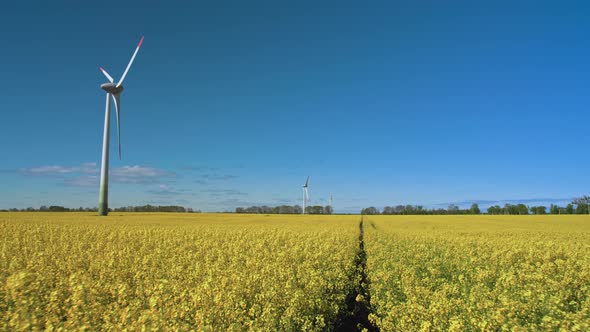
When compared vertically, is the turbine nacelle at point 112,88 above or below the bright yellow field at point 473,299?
above

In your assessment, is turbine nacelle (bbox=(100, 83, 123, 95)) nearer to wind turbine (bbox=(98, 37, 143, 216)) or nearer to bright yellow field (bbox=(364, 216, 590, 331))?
wind turbine (bbox=(98, 37, 143, 216))

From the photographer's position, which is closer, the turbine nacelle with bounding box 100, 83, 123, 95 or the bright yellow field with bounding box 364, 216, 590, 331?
the bright yellow field with bounding box 364, 216, 590, 331

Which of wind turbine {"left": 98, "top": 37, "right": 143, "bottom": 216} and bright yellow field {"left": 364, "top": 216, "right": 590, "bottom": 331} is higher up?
wind turbine {"left": 98, "top": 37, "right": 143, "bottom": 216}

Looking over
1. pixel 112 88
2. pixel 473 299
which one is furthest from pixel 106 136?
pixel 473 299

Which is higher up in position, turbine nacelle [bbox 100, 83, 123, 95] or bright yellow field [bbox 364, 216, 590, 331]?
turbine nacelle [bbox 100, 83, 123, 95]

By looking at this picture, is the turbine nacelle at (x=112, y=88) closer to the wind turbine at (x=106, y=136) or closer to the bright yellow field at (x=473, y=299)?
the wind turbine at (x=106, y=136)

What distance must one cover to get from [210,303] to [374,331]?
22.7 ft

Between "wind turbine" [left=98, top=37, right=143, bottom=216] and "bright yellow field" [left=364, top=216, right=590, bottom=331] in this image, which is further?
"wind turbine" [left=98, top=37, right=143, bottom=216]

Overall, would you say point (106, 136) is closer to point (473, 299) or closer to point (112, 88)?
point (112, 88)

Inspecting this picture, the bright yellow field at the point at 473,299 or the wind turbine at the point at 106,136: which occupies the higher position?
the wind turbine at the point at 106,136

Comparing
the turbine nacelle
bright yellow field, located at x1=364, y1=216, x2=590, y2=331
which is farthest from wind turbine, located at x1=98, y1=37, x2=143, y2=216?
bright yellow field, located at x1=364, y1=216, x2=590, y2=331

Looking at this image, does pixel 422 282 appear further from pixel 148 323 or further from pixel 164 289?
pixel 148 323

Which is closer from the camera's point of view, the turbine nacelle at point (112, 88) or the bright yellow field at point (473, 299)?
the bright yellow field at point (473, 299)

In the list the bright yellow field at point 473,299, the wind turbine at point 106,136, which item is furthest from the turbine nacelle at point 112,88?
the bright yellow field at point 473,299
